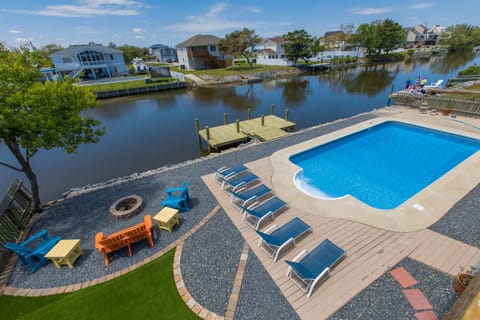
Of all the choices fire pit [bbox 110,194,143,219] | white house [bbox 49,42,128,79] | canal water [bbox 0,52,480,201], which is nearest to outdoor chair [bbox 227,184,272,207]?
fire pit [bbox 110,194,143,219]

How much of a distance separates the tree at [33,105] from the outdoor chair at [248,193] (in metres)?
6.12

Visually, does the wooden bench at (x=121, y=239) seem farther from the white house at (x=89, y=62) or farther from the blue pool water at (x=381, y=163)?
the white house at (x=89, y=62)

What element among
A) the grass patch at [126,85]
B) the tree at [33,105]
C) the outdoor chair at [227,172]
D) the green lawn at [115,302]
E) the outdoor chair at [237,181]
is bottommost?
the green lawn at [115,302]

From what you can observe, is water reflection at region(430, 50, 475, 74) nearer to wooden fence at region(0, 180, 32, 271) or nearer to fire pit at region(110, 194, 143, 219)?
fire pit at region(110, 194, 143, 219)

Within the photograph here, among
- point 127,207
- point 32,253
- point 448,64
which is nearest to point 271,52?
point 448,64

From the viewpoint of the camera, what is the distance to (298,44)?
52594 millimetres

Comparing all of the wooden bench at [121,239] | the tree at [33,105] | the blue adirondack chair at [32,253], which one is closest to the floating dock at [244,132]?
the tree at [33,105]

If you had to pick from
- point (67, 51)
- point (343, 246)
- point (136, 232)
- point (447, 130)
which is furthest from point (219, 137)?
point (67, 51)

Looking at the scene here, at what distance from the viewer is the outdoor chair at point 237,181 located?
8.38m

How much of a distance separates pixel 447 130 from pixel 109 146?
987 inches

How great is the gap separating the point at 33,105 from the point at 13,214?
12.4 feet

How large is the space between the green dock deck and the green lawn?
984 cm

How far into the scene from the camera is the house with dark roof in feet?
165

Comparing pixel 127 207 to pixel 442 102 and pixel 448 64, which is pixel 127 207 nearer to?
pixel 442 102
